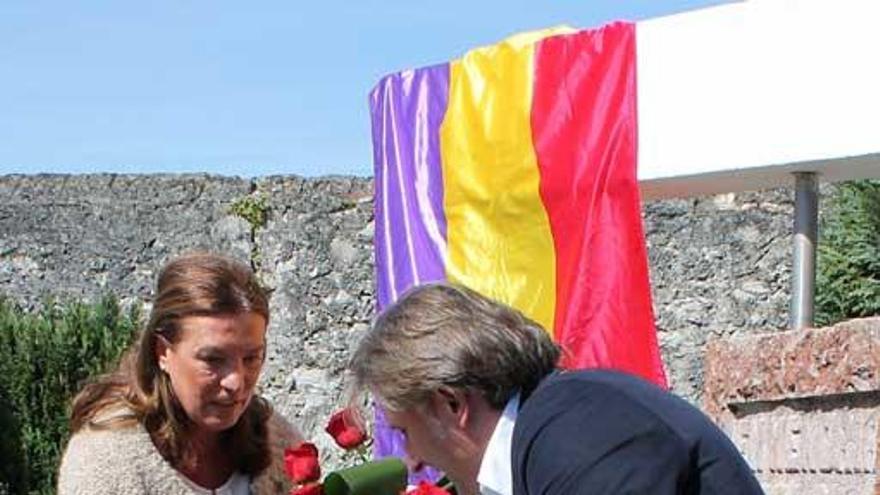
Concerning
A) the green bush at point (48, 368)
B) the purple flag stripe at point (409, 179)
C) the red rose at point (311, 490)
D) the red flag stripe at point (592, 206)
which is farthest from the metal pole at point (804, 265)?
the green bush at point (48, 368)

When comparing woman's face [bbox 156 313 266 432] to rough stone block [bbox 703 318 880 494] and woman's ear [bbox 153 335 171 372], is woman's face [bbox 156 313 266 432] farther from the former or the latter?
rough stone block [bbox 703 318 880 494]

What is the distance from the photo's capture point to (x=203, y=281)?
10.7 ft

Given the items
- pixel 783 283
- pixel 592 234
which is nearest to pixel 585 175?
pixel 592 234

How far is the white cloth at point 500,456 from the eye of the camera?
221 cm

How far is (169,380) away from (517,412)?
1243mm

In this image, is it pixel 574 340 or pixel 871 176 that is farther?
pixel 574 340

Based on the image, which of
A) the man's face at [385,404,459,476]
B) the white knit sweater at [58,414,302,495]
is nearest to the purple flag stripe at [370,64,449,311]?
the white knit sweater at [58,414,302,495]

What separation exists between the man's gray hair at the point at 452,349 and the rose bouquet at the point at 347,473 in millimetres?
420

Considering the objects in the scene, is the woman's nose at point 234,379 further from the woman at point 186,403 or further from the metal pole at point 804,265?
the metal pole at point 804,265

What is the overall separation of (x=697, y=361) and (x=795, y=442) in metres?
4.16

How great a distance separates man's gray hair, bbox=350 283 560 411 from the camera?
2201mm

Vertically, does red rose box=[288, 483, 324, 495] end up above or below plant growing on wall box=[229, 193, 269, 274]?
below

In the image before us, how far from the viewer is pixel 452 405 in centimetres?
222

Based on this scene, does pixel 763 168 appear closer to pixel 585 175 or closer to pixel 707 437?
pixel 585 175
